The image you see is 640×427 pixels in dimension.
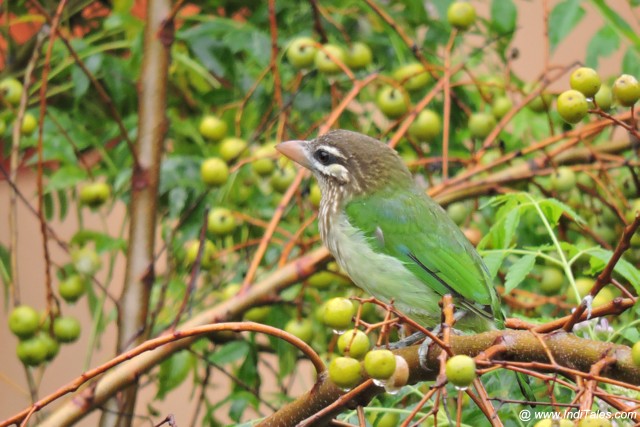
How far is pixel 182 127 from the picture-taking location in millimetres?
3455

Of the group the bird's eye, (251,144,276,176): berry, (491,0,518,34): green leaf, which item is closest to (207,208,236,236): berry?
(251,144,276,176): berry

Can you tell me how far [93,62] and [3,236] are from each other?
1981mm

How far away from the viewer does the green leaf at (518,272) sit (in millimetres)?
2068

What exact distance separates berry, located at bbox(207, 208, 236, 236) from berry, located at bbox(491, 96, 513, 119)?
880 millimetres

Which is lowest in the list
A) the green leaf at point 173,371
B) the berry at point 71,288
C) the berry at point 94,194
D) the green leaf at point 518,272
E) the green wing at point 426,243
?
the green leaf at point 173,371

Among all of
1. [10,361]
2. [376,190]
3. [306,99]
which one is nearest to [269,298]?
[376,190]

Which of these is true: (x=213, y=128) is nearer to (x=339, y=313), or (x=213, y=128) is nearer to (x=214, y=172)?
(x=214, y=172)

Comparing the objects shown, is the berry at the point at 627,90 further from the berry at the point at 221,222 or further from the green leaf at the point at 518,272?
the berry at the point at 221,222

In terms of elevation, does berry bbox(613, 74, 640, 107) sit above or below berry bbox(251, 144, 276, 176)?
above

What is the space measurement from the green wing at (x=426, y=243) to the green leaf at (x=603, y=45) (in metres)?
0.76

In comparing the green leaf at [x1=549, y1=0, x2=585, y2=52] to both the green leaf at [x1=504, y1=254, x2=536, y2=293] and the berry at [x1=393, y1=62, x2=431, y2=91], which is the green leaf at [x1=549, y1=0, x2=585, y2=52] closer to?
the berry at [x1=393, y1=62, x2=431, y2=91]

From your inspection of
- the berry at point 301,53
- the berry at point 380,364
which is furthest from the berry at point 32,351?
the berry at point 380,364

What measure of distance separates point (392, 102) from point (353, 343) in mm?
1590

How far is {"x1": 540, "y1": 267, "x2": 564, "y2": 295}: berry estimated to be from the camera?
9.23 feet
